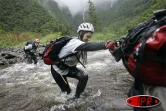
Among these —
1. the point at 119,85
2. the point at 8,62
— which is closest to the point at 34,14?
the point at 8,62

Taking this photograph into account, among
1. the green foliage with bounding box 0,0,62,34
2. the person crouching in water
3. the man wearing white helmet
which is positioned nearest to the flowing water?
the man wearing white helmet

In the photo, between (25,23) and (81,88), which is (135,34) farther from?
(25,23)

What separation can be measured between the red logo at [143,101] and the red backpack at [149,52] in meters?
0.20

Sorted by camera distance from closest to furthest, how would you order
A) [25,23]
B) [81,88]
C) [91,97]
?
[81,88] < [91,97] < [25,23]

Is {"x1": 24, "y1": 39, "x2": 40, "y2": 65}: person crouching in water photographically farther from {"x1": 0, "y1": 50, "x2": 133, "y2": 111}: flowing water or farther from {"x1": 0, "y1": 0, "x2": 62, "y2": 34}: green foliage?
{"x1": 0, "y1": 0, "x2": 62, "y2": 34}: green foliage

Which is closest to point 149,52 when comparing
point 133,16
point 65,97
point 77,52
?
point 77,52

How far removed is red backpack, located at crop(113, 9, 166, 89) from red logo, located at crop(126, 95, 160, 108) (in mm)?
200

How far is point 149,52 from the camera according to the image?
1852 millimetres

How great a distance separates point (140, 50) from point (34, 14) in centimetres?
9734

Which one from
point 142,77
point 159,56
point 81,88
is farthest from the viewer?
point 81,88

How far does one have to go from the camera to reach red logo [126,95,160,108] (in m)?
1.79

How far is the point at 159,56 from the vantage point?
5.99ft

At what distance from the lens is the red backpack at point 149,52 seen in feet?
5.83

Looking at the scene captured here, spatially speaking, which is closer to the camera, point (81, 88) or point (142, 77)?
point (142, 77)
